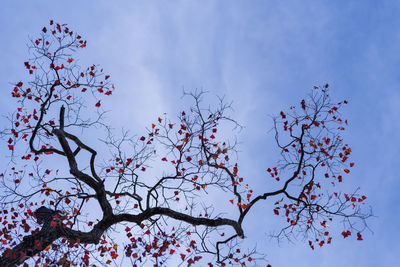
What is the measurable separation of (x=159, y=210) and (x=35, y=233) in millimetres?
3020

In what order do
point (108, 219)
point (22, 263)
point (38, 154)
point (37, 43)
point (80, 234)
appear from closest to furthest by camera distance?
1. point (22, 263)
2. point (80, 234)
3. point (108, 219)
4. point (38, 154)
5. point (37, 43)

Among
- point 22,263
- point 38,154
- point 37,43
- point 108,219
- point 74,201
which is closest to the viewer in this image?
point 22,263

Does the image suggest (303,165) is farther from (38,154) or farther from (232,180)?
(38,154)

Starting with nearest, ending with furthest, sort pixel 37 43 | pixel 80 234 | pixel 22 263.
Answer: pixel 22 263 → pixel 80 234 → pixel 37 43

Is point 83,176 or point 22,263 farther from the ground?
point 83,176

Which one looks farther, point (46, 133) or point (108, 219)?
point (46, 133)

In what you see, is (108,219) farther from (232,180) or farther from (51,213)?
(232,180)

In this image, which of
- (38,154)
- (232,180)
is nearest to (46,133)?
(38,154)


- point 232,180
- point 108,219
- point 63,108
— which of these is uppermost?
point 63,108

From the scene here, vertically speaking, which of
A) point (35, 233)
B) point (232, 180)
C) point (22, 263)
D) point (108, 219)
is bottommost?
point (22, 263)

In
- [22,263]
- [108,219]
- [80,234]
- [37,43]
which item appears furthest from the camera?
[37,43]

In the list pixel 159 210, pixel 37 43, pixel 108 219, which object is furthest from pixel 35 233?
pixel 37 43

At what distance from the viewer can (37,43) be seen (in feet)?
35.6

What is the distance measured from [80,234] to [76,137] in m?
3.09
